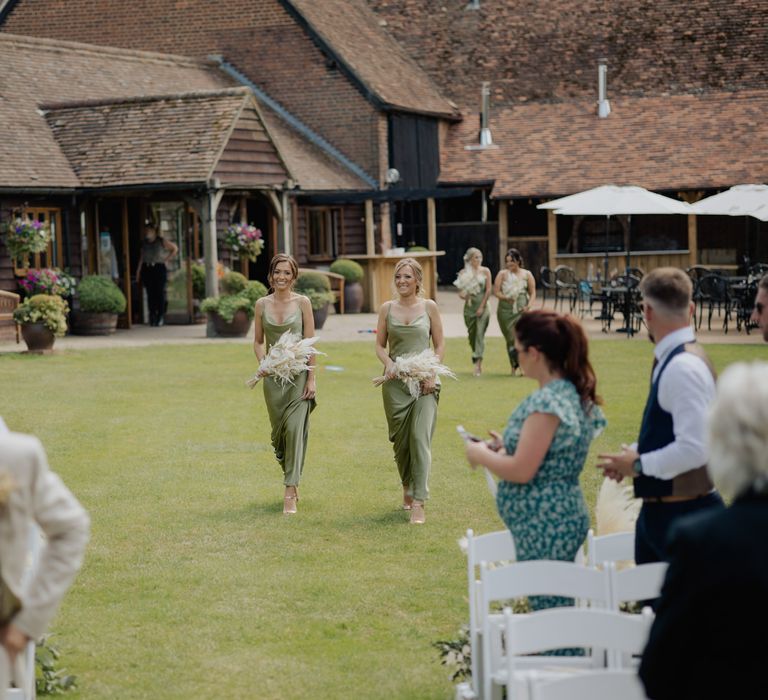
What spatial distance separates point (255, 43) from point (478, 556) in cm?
3130

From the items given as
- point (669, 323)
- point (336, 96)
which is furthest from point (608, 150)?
point (669, 323)

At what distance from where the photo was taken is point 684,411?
5.21 meters

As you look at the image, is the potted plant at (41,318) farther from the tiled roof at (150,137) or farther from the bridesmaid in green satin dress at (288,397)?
the bridesmaid in green satin dress at (288,397)

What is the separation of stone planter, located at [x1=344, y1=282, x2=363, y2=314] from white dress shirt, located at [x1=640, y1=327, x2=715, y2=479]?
26049 mm

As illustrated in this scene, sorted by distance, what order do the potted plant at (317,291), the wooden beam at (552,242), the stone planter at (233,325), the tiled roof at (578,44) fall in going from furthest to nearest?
the tiled roof at (578,44) → the wooden beam at (552,242) → the potted plant at (317,291) → the stone planter at (233,325)

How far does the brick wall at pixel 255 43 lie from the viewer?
34656 millimetres

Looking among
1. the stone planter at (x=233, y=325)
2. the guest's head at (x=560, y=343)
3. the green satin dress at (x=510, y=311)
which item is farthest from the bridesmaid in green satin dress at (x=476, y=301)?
the guest's head at (x=560, y=343)

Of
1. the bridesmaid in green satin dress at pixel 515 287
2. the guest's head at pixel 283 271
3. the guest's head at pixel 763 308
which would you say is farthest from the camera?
the bridesmaid in green satin dress at pixel 515 287

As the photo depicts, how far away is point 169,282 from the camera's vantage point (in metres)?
28.5

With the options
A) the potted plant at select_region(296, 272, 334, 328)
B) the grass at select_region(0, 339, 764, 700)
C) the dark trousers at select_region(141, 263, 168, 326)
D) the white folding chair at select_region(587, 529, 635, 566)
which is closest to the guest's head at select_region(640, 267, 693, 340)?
the white folding chair at select_region(587, 529, 635, 566)

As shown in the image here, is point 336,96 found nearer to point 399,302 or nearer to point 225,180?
point 225,180

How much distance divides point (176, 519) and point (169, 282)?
18727 mm

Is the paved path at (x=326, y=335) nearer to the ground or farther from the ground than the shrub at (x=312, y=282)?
nearer to the ground

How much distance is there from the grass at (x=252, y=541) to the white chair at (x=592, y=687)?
263cm
